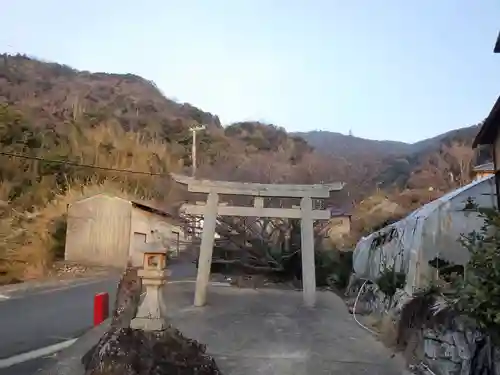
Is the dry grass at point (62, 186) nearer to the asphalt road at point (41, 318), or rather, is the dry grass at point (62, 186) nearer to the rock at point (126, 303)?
the asphalt road at point (41, 318)

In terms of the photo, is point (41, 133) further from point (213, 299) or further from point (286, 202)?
point (213, 299)

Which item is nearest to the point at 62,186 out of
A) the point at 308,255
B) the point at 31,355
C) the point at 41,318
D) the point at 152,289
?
the point at 41,318

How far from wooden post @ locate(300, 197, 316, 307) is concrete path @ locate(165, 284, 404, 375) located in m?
0.34

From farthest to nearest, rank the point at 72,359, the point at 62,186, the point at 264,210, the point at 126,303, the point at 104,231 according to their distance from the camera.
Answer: the point at 62,186 < the point at 104,231 < the point at 264,210 < the point at 72,359 < the point at 126,303

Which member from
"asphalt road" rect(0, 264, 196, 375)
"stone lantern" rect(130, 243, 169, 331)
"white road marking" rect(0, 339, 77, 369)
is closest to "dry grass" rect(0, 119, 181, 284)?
"asphalt road" rect(0, 264, 196, 375)

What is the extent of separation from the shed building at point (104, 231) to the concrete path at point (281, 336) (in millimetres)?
17041

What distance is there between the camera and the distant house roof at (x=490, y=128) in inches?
288

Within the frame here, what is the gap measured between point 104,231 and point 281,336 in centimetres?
2241

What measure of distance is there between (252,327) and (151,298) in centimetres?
343

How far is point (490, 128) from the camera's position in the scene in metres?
8.11

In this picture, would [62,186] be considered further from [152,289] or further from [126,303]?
[152,289]

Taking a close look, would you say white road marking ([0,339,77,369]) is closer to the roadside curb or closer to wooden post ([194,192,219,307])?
the roadside curb

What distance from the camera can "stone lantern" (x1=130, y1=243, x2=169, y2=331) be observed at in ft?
18.4

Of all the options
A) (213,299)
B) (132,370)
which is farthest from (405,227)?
(132,370)
